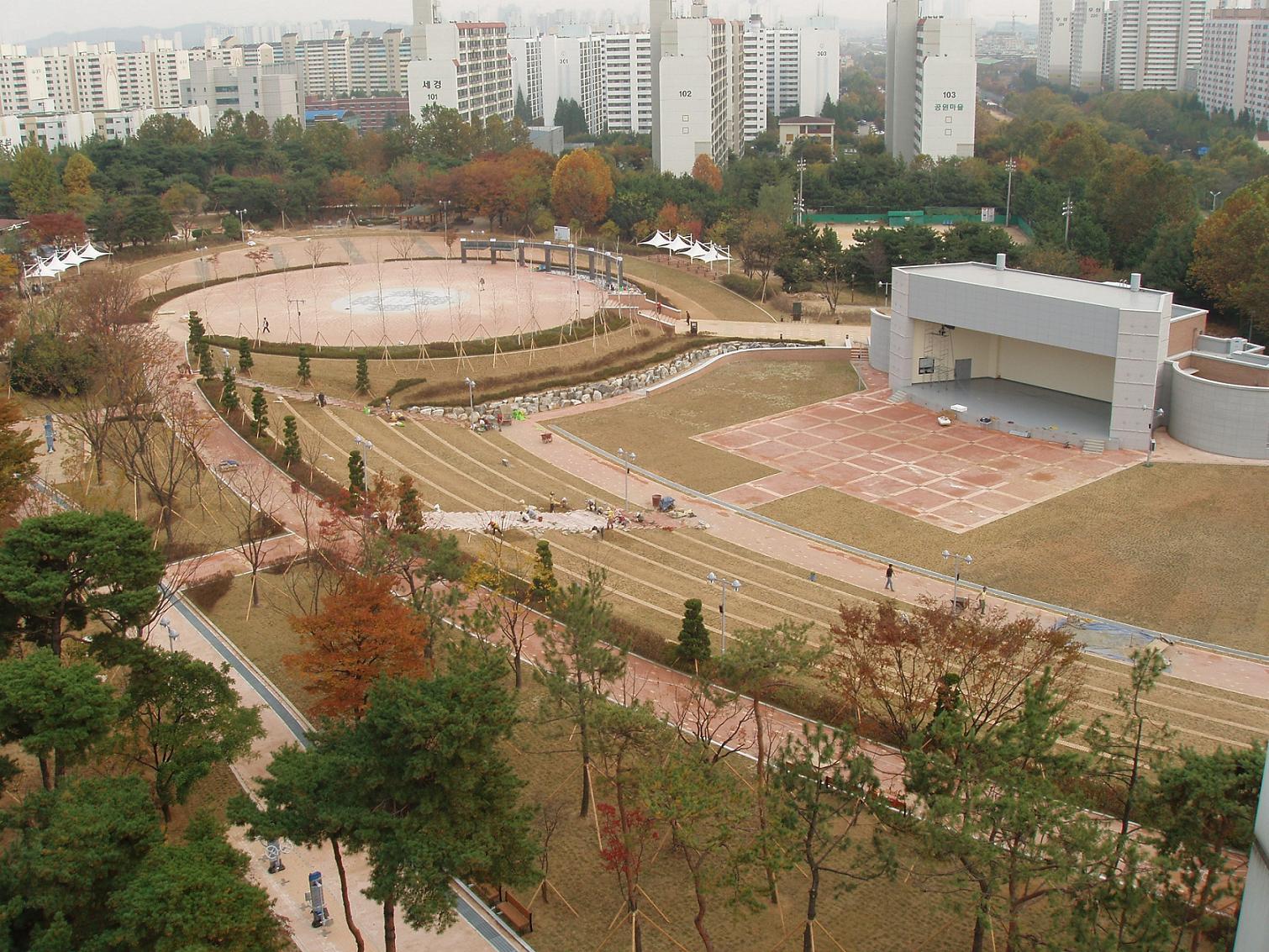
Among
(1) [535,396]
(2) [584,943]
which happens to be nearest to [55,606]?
(2) [584,943]

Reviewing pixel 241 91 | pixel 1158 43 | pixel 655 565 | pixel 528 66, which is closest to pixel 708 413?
pixel 655 565

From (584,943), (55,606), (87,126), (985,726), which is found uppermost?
(87,126)

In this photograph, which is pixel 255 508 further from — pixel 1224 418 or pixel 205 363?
pixel 1224 418

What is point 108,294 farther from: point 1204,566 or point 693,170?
point 693,170

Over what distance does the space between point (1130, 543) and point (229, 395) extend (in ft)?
73.8

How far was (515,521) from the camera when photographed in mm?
28125

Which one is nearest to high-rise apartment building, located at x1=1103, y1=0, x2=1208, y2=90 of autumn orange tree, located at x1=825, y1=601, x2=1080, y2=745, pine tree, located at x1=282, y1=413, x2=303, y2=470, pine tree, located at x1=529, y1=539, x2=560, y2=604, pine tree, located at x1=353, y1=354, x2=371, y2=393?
pine tree, located at x1=353, y1=354, x2=371, y2=393

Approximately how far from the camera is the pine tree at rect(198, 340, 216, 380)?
36.7m

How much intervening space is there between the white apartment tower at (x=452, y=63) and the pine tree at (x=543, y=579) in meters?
69.6

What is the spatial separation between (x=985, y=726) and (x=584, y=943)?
21.0 ft

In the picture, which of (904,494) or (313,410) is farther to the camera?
(313,410)

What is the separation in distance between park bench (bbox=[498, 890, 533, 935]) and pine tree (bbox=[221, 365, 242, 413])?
21.6m

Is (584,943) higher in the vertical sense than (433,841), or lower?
lower

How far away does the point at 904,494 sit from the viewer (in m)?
30.3
